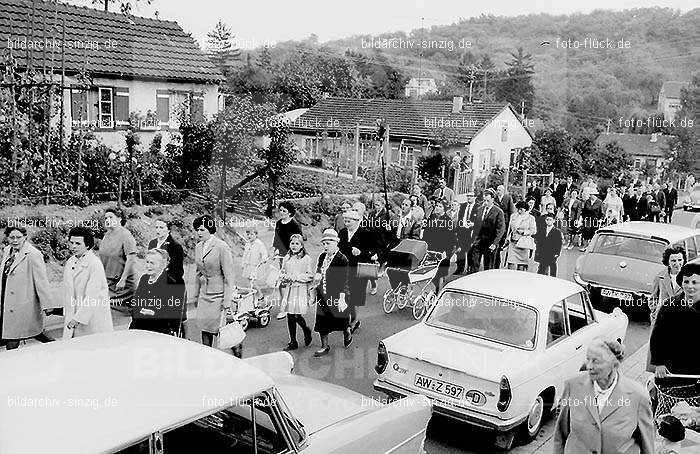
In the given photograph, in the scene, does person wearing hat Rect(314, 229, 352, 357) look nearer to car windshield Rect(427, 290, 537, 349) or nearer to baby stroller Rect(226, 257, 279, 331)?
baby stroller Rect(226, 257, 279, 331)

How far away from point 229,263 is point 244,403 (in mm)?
4334

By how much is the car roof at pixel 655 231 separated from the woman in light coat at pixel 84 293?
9.31 m

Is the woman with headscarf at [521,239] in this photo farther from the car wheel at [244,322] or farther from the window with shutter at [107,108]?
the window with shutter at [107,108]

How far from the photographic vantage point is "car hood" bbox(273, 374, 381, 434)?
487cm

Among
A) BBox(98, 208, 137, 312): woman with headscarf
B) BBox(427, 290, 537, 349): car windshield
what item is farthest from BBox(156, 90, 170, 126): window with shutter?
BBox(427, 290, 537, 349): car windshield

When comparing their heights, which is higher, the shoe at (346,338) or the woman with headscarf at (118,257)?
the woman with headscarf at (118,257)

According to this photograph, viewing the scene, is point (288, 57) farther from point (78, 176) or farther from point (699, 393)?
point (699, 393)

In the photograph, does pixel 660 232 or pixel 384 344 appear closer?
pixel 384 344

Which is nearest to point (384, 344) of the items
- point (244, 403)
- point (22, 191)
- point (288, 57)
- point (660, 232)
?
point (244, 403)

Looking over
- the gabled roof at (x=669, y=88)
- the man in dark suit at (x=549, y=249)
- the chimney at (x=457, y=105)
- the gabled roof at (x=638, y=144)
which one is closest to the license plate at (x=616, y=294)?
the man in dark suit at (x=549, y=249)

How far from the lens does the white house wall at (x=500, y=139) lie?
3447cm

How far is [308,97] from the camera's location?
39.4 m

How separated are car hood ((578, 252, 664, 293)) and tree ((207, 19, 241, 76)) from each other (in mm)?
35233

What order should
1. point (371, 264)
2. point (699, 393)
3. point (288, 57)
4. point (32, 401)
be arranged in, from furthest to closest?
point (288, 57), point (371, 264), point (699, 393), point (32, 401)
